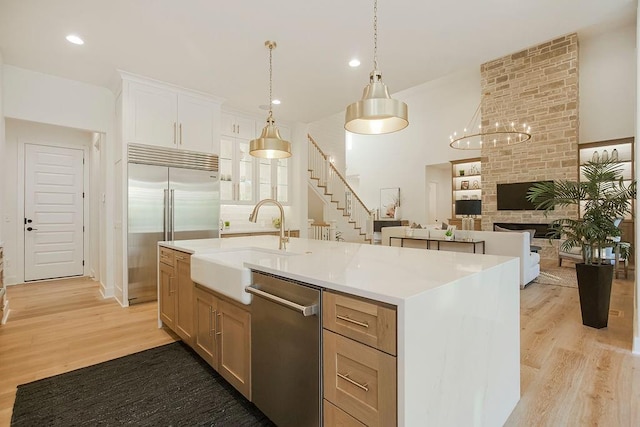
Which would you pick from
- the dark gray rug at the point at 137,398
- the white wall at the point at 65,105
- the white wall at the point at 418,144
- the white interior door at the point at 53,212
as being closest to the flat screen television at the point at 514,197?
the white wall at the point at 418,144

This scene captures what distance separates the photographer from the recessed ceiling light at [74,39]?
3178mm

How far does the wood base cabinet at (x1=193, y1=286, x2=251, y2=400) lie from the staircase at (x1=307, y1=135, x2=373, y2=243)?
5973 mm

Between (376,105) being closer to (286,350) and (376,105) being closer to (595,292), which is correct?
(286,350)

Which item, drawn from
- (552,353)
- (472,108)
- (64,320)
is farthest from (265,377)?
(472,108)

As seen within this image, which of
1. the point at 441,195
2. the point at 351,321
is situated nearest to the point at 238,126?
the point at 351,321

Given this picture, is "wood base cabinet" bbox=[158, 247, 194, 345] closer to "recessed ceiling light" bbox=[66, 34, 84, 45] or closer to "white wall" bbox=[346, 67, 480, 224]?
"recessed ceiling light" bbox=[66, 34, 84, 45]

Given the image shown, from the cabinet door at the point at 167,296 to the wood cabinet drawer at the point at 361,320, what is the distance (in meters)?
2.10

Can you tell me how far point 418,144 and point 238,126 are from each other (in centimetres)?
702

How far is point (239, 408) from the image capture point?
1902 millimetres

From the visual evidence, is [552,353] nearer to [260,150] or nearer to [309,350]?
[309,350]

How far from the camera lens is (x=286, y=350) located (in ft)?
4.93

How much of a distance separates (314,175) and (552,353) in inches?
247

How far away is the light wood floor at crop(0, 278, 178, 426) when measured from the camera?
2418 millimetres

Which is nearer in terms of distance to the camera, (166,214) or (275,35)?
(275,35)
